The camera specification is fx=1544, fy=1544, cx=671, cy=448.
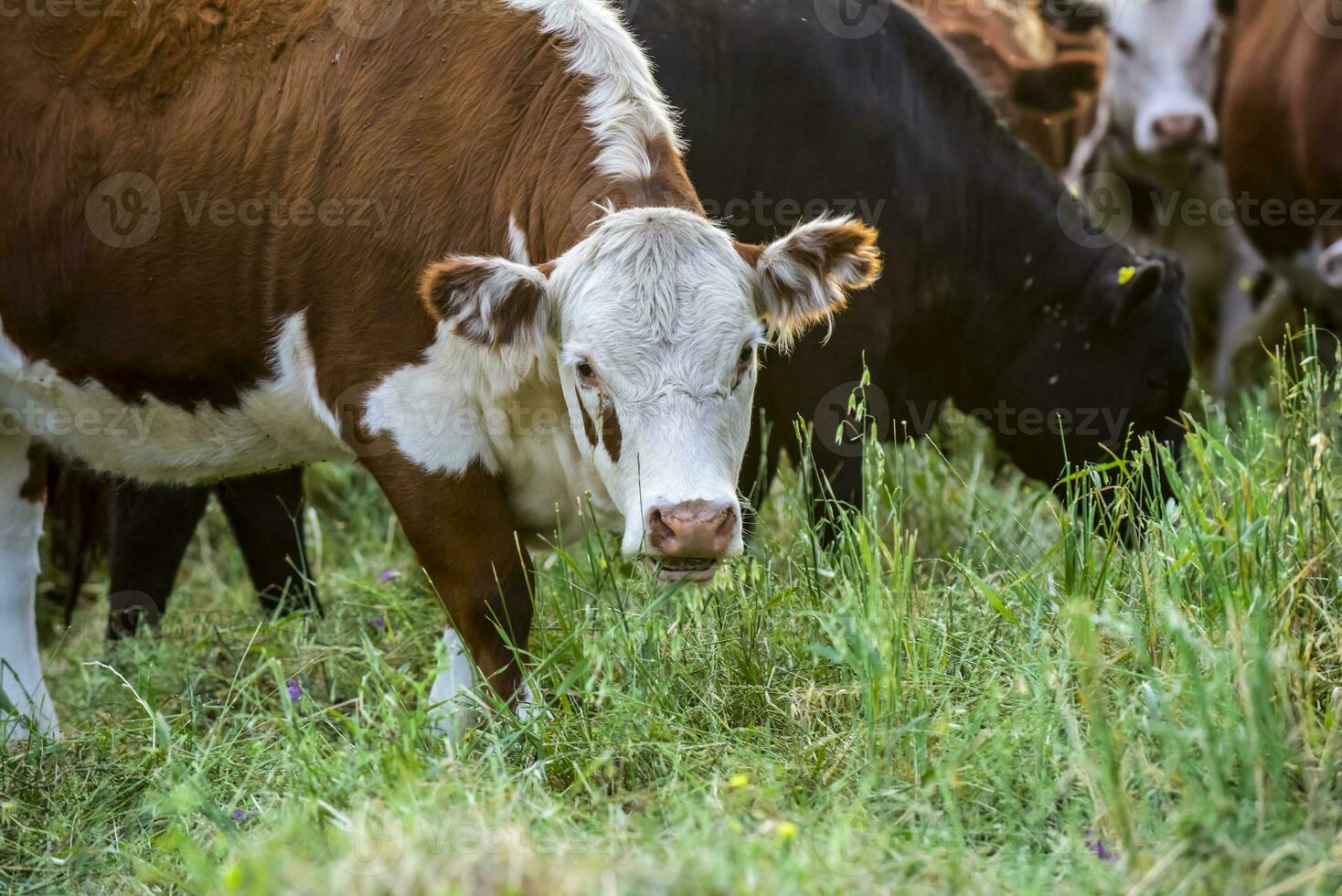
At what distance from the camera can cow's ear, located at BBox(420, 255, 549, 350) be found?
328 centimetres

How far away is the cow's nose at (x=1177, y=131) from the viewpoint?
23.2ft

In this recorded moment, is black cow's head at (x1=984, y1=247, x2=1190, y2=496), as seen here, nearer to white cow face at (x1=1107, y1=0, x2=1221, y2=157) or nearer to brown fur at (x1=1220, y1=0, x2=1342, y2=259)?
brown fur at (x1=1220, y1=0, x2=1342, y2=259)

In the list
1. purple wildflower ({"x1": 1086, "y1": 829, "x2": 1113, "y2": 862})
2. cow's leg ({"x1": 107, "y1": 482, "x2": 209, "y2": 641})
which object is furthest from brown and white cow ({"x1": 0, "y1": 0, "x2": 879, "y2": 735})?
purple wildflower ({"x1": 1086, "y1": 829, "x2": 1113, "y2": 862})

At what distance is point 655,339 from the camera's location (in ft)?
10.6

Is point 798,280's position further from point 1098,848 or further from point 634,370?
point 1098,848

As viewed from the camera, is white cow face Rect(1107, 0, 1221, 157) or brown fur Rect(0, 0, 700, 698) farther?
white cow face Rect(1107, 0, 1221, 157)

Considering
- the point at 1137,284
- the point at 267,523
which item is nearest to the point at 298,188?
the point at 267,523

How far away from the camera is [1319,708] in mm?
2920

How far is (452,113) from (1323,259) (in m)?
3.58

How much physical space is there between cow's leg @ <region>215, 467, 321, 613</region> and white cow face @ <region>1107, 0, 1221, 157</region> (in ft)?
14.1

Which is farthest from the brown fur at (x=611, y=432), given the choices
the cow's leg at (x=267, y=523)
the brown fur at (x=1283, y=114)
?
the brown fur at (x=1283, y=114)

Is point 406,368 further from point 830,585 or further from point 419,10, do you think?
point 830,585

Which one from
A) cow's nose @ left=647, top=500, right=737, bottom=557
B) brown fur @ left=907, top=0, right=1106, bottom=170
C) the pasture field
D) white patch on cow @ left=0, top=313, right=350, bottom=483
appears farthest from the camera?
brown fur @ left=907, top=0, right=1106, bottom=170

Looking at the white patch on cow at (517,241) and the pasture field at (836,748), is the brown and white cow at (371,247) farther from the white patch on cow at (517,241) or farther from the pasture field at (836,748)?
the pasture field at (836,748)
